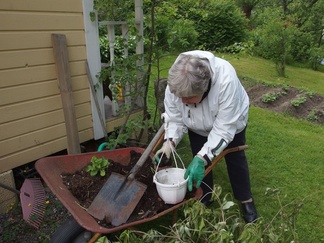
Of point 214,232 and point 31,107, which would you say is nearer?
point 214,232

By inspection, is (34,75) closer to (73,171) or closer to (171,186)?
(73,171)

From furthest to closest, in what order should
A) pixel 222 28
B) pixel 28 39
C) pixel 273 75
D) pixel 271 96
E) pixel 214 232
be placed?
pixel 222 28 < pixel 273 75 < pixel 271 96 < pixel 28 39 < pixel 214 232

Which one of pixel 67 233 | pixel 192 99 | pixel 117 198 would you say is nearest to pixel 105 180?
pixel 117 198

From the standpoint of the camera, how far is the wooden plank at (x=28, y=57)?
7.34 feet

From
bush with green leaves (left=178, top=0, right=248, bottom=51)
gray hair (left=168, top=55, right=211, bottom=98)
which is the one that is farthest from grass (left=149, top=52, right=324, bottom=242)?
bush with green leaves (left=178, top=0, right=248, bottom=51)

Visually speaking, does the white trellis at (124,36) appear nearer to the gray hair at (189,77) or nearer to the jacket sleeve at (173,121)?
the jacket sleeve at (173,121)

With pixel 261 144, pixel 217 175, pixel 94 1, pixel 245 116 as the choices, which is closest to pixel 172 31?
pixel 94 1

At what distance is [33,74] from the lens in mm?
2422

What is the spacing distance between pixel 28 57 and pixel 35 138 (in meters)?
0.71

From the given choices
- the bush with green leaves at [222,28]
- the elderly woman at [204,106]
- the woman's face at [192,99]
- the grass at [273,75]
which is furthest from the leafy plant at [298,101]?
the bush with green leaves at [222,28]

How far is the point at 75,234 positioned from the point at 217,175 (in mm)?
1784

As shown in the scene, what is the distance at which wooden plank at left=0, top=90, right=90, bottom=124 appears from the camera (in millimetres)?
2340

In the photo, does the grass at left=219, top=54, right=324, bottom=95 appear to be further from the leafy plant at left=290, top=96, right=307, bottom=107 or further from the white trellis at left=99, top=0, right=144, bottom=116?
the white trellis at left=99, top=0, right=144, bottom=116

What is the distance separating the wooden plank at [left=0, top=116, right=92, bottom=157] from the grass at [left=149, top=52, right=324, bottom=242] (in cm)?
137
